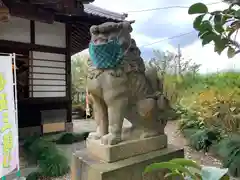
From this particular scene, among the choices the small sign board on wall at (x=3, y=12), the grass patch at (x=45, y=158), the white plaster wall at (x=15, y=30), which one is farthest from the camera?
the white plaster wall at (x=15, y=30)

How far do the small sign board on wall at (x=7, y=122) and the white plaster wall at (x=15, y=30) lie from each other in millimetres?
2887

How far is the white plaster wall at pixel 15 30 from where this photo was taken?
4.14m

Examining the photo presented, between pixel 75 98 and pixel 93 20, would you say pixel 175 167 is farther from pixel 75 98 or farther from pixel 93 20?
pixel 75 98

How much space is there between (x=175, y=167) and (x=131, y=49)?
43.2 inches

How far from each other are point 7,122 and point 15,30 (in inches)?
129

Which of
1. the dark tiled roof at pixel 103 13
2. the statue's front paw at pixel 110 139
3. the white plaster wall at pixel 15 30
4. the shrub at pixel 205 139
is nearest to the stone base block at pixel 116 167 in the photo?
the statue's front paw at pixel 110 139

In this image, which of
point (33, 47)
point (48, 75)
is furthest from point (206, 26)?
point (48, 75)

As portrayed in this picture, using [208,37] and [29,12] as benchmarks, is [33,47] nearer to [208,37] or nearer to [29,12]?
[29,12]

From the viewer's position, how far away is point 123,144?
1582 millimetres

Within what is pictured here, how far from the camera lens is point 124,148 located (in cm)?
158

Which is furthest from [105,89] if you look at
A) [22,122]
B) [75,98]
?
[75,98]

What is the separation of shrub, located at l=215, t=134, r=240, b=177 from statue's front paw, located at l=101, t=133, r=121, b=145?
7.40ft

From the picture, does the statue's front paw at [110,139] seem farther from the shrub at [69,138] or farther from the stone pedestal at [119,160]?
the shrub at [69,138]

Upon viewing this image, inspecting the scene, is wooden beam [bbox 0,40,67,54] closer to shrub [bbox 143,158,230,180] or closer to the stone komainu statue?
the stone komainu statue
